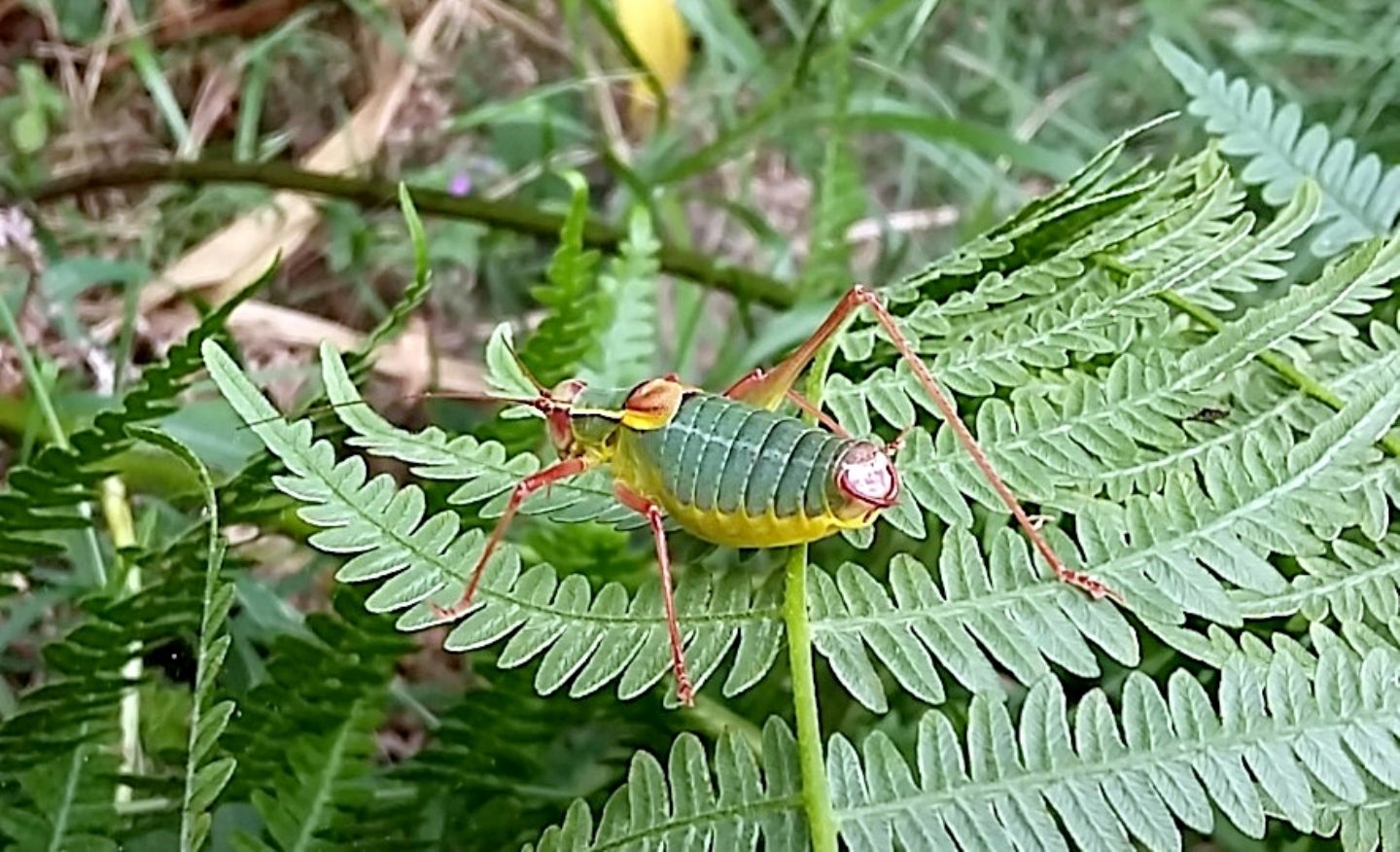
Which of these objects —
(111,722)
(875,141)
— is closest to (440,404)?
(111,722)

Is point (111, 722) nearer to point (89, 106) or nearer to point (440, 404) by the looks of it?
point (440, 404)

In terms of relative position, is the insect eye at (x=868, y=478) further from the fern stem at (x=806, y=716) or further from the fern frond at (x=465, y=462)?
the fern frond at (x=465, y=462)

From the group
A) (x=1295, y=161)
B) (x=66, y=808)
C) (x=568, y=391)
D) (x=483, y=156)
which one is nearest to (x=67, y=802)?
(x=66, y=808)

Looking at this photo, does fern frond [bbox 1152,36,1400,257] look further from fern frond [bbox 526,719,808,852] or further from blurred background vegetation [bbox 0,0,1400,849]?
fern frond [bbox 526,719,808,852]

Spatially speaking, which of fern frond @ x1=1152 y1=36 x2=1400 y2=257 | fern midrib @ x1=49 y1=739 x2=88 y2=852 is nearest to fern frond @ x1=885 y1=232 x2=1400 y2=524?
fern frond @ x1=1152 y1=36 x2=1400 y2=257

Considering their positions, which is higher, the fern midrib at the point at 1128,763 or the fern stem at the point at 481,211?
the fern stem at the point at 481,211

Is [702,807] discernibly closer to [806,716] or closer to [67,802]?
[806,716]

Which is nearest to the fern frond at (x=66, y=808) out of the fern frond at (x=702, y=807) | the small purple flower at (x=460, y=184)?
the fern frond at (x=702, y=807)
